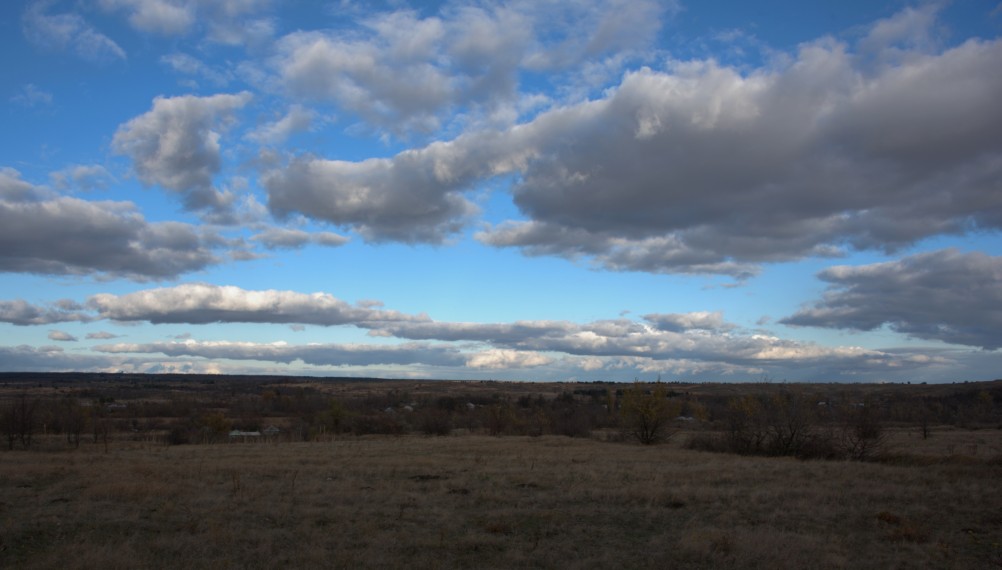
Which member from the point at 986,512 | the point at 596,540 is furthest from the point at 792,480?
the point at 596,540

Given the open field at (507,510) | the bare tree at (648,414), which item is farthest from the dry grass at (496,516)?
the bare tree at (648,414)

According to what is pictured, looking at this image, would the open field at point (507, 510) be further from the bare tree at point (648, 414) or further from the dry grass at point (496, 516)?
the bare tree at point (648, 414)

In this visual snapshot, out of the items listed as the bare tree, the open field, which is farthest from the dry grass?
the bare tree

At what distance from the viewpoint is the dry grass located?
11477 mm

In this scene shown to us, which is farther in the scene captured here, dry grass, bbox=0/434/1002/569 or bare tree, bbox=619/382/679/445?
bare tree, bbox=619/382/679/445

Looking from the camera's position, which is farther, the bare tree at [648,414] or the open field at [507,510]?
the bare tree at [648,414]

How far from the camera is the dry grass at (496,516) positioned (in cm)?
1148

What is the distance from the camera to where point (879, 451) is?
3184 centimetres

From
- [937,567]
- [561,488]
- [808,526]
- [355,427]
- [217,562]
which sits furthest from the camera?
[355,427]

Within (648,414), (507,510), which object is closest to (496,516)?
(507,510)

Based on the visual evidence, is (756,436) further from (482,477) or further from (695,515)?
(695,515)

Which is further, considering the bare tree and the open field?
the bare tree

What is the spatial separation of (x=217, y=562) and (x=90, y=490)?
972 centimetres

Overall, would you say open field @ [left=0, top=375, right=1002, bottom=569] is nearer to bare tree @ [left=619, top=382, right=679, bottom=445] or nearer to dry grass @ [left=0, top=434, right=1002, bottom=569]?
dry grass @ [left=0, top=434, right=1002, bottom=569]
